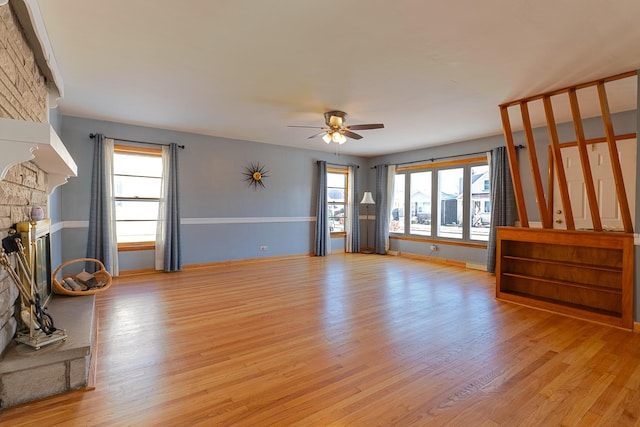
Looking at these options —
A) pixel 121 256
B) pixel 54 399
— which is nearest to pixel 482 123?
pixel 54 399

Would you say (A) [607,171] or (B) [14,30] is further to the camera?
(A) [607,171]

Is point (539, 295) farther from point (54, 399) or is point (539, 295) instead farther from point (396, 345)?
point (54, 399)

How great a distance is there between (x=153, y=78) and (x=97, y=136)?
93.7 inches

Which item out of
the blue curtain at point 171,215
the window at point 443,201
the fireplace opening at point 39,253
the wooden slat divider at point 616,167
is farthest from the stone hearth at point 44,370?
the window at point 443,201

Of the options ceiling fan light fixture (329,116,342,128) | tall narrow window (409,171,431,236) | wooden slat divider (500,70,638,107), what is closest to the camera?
wooden slat divider (500,70,638,107)

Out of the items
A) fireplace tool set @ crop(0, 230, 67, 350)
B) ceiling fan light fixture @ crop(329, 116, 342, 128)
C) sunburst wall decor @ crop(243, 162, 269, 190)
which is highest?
ceiling fan light fixture @ crop(329, 116, 342, 128)

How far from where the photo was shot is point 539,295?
13.7 ft

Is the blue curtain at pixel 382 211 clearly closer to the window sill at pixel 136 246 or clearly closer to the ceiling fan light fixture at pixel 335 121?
the ceiling fan light fixture at pixel 335 121

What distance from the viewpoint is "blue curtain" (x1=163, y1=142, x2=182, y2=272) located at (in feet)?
18.7

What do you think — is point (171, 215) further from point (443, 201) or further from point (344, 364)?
point (443, 201)

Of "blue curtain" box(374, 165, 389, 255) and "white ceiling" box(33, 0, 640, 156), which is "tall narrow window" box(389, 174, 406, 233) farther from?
"white ceiling" box(33, 0, 640, 156)

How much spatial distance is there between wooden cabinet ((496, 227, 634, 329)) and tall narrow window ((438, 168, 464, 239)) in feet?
8.04

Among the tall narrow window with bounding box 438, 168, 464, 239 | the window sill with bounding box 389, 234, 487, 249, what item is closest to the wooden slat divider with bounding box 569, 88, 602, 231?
the window sill with bounding box 389, 234, 487, 249

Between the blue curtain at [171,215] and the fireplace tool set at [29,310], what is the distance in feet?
11.2
